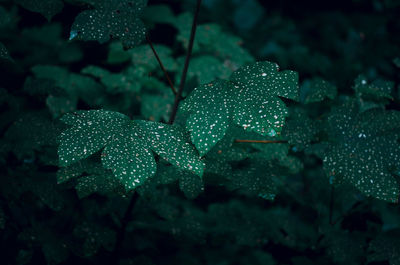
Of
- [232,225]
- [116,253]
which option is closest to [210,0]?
[232,225]

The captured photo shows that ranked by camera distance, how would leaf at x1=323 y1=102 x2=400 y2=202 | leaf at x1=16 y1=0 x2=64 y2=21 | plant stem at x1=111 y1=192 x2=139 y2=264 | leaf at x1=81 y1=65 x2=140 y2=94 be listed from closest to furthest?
leaf at x1=323 y1=102 x2=400 y2=202 < leaf at x1=16 y1=0 x2=64 y2=21 < plant stem at x1=111 y1=192 x2=139 y2=264 < leaf at x1=81 y1=65 x2=140 y2=94

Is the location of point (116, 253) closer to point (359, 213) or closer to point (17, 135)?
point (17, 135)

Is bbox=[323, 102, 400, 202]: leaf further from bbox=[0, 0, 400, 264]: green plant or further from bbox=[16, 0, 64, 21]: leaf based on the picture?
bbox=[16, 0, 64, 21]: leaf

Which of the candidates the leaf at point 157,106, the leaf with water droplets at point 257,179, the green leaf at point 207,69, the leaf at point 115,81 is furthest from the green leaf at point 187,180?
the green leaf at point 207,69

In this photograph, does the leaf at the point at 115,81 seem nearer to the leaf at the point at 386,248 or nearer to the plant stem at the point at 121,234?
the plant stem at the point at 121,234

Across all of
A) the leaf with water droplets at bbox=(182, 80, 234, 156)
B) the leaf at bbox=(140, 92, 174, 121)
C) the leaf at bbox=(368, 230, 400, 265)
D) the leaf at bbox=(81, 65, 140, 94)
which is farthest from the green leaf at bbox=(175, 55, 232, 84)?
the leaf at bbox=(368, 230, 400, 265)

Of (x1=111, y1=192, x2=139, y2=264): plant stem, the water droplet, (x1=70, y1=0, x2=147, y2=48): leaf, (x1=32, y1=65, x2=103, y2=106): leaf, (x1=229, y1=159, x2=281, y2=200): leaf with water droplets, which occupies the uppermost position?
(x1=70, y1=0, x2=147, y2=48): leaf
